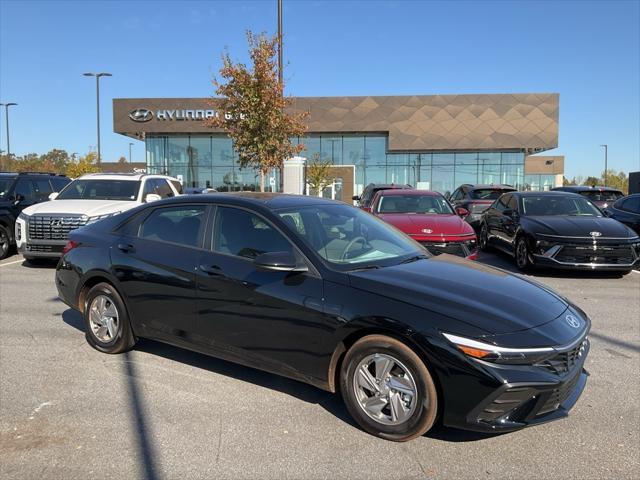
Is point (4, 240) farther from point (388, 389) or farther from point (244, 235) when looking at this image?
point (388, 389)

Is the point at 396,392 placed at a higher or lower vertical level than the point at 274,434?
higher

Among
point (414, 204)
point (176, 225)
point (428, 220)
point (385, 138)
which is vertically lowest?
point (428, 220)

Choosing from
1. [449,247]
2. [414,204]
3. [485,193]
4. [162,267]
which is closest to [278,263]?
[162,267]

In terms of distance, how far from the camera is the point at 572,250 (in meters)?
9.15

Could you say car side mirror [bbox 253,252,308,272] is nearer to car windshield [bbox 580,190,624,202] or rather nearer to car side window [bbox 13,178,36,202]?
car side window [bbox 13,178,36,202]

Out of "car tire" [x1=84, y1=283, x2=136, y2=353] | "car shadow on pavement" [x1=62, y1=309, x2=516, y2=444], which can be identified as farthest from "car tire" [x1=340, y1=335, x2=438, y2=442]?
"car tire" [x1=84, y1=283, x2=136, y2=353]

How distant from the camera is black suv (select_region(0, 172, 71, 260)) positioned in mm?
11734

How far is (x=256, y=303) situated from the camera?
155 inches

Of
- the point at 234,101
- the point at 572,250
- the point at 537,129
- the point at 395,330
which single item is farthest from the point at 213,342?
the point at 537,129

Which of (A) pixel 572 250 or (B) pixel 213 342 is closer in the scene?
(B) pixel 213 342

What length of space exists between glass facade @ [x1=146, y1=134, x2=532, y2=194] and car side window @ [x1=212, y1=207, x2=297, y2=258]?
3665 cm

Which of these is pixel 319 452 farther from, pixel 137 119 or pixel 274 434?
pixel 137 119

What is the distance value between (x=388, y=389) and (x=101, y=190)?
952 centimetres

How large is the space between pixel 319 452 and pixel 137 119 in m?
41.4
